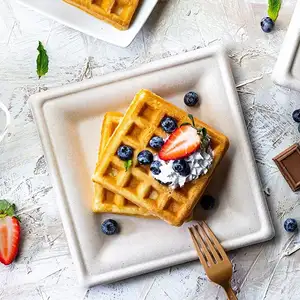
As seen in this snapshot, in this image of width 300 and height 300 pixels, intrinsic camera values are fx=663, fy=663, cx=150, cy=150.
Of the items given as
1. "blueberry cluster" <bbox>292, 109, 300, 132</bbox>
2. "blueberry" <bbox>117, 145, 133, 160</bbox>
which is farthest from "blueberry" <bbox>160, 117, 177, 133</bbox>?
"blueberry cluster" <bbox>292, 109, 300, 132</bbox>

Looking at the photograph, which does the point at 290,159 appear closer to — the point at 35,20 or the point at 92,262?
the point at 92,262

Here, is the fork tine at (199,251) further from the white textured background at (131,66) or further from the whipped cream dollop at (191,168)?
the whipped cream dollop at (191,168)

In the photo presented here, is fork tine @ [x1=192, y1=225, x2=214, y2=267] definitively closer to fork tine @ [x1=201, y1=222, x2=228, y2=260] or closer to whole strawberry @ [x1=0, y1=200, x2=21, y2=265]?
fork tine @ [x1=201, y1=222, x2=228, y2=260]

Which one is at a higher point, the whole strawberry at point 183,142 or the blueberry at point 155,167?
the whole strawberry at point 183,142

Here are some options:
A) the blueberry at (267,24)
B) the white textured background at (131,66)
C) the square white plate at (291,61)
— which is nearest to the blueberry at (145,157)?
the white textured background at (131,66)

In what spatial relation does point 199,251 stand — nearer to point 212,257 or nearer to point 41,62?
point 212,257

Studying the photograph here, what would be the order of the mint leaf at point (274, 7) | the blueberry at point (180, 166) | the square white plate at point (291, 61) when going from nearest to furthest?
the blueberry at point (180, 166), the square white plate at point (291, 61), the mint leaf at point (274, 7)

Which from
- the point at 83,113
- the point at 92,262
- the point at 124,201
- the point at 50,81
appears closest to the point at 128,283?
the point at 92,262
